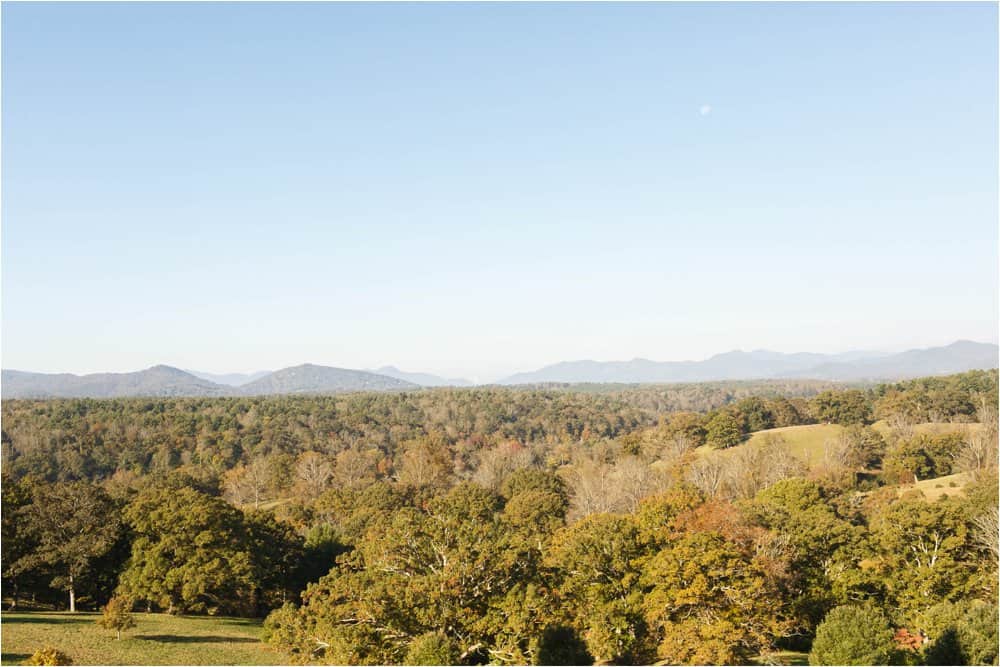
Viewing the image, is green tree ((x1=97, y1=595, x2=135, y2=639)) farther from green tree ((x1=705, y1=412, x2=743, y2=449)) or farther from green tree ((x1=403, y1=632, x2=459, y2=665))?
green tree ((x1=705, y1=412, x2=743, y2=449))

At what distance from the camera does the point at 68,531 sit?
1371 inches

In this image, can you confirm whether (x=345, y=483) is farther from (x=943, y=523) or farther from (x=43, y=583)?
(x=943, y=523)

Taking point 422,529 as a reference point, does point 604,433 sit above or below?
below

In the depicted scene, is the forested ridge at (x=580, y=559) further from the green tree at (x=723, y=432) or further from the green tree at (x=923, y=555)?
the green tree at (x=723, y=432)

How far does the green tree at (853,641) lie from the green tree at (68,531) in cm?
3569

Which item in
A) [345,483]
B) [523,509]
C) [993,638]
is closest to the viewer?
[993,638]

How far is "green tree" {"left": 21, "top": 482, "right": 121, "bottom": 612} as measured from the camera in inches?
1321

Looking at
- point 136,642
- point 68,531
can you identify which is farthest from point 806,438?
point 68,531

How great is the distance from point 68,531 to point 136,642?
1185cm

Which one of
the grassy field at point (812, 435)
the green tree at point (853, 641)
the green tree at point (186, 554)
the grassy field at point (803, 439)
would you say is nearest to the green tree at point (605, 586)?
the green tree at point (853, 641)

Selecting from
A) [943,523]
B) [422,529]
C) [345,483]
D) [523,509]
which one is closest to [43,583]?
[422,529]

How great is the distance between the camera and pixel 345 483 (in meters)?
78.0

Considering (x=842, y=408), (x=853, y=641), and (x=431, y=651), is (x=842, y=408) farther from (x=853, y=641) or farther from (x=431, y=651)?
(x=431, y=651)

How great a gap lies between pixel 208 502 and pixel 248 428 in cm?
7296
